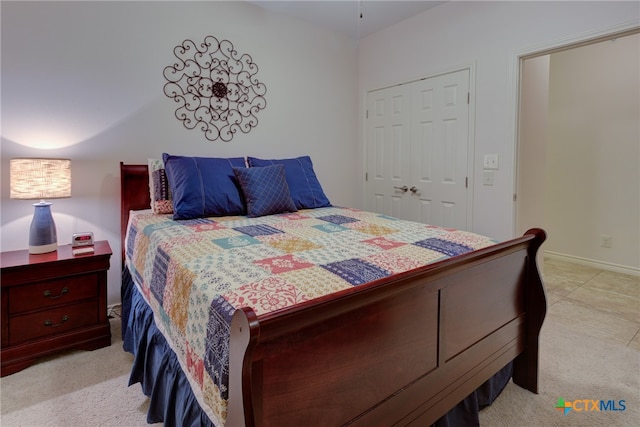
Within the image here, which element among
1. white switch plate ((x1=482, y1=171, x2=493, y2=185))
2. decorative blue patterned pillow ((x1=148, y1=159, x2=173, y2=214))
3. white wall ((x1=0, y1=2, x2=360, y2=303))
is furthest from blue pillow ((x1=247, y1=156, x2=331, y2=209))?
white switch plate ((x1=482, y1=171, x2=493, y2=185))

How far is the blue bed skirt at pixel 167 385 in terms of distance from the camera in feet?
3.79

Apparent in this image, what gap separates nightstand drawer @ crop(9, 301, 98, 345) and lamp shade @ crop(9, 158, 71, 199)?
25.9 inches

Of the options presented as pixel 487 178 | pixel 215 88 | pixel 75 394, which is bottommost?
pixel 75 394

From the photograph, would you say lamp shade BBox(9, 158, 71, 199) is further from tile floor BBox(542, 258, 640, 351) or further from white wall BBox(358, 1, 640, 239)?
tile floor BBox(542, 258, 640, 351)

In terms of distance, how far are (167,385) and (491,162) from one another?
9.00ft

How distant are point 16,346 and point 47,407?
49cm

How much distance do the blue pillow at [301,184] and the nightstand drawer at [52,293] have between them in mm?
1358

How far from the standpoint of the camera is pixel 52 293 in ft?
6.45

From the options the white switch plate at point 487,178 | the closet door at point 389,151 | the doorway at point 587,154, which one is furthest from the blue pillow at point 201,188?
the doorway at point 587,154

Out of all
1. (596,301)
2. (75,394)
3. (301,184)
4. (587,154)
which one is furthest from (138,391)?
(587,154)

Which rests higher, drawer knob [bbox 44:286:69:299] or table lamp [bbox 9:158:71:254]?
table lamp [bbox 9:158:71:254]

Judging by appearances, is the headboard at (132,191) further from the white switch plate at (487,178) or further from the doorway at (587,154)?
the doorway at (587,154)

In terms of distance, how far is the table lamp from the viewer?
75.9 inches

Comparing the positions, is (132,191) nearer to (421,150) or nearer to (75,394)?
(75,394)
